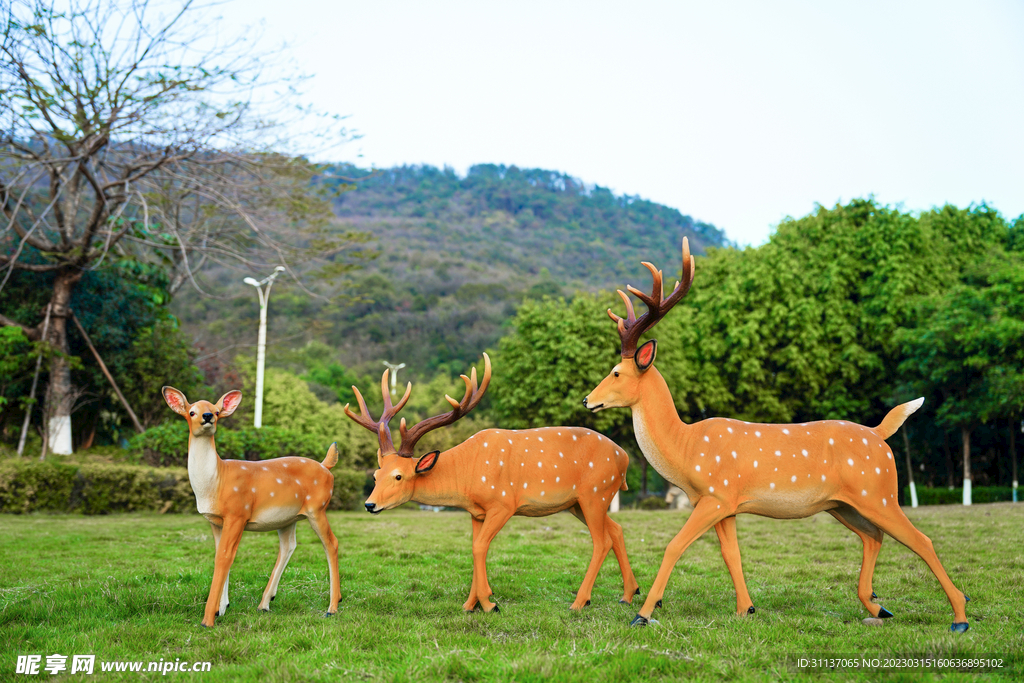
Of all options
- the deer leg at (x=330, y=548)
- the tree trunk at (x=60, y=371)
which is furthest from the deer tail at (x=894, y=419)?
the tree trunk at (x=60, y=371)

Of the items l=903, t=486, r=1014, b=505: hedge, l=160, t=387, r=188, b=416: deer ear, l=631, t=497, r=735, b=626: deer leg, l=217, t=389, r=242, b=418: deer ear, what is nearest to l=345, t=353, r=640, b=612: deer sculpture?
l=631, t=497, r=735, b=626: deer leg

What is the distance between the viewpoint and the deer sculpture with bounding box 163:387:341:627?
6.32 meters

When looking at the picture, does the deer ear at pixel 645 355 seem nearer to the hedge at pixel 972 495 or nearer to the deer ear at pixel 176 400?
the deer ear at pixel 176 400

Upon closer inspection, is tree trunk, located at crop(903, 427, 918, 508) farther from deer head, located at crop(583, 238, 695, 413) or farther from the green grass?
deer head, located at crop(583, 238, 695, 413)

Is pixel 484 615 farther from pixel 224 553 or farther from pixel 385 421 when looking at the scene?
pixel 224 553

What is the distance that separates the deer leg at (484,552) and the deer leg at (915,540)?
123 inches

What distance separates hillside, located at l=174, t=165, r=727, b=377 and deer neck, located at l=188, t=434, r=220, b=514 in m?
12.8

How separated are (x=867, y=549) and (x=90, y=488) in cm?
1596

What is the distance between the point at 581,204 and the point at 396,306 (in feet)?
271

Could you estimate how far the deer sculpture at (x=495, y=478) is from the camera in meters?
6.69

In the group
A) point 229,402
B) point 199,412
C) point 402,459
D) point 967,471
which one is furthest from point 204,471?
point 967,471

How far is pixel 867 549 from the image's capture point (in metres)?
6.54

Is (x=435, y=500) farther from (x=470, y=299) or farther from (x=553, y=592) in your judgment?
(x=470, y=299)

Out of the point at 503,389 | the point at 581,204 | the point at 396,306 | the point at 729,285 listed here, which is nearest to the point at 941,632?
the point at 503,389
